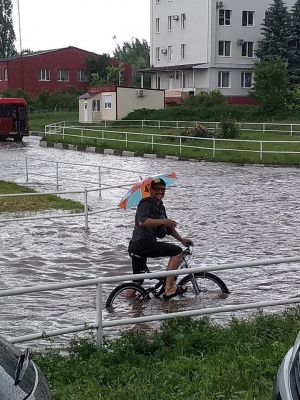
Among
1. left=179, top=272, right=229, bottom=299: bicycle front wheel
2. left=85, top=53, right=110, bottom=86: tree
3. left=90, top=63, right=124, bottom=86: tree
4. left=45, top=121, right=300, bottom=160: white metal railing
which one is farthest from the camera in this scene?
left=85, top=53, right=110, bottom=86: tree

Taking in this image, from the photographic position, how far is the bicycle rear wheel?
8.98 m

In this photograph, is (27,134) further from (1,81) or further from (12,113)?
(1,81)

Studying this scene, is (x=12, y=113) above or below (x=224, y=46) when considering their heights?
below

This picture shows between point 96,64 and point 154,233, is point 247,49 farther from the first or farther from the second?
point 154,233

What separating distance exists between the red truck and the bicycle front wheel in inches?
1501

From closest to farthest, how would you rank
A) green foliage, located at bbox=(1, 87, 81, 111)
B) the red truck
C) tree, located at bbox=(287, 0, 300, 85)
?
the red truck < tree, located at bbox=(287, 0, 300, 85) < green foliage, located at bbox=(1, 87, 81, 111)

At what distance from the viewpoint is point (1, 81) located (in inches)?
3051

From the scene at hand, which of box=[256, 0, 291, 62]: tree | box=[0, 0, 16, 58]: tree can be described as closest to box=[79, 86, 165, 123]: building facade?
box=[256, 0, 291, 62]: tree

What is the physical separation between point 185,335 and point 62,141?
34.3 meters

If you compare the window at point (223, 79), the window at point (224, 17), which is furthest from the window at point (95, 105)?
the window at point (224, 17)

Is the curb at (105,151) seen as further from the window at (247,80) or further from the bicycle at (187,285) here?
the window at (247,80)

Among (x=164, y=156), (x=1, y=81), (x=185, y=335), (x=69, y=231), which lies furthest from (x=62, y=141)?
(x=1, y=81)

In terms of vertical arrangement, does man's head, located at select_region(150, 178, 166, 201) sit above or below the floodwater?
above

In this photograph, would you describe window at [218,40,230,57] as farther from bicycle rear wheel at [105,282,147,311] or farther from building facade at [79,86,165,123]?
bicycle rear wheel at [105,282,147,311]
